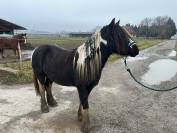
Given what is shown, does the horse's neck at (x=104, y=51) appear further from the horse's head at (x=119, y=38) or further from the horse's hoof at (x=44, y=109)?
the horse's hoof at (x=44, y=109)

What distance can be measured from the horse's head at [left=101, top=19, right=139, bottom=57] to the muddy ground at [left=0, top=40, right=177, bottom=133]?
143cm

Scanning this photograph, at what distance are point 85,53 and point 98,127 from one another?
1.39 m

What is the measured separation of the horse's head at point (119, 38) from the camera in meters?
5.02

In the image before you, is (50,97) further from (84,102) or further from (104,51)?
(104,51)

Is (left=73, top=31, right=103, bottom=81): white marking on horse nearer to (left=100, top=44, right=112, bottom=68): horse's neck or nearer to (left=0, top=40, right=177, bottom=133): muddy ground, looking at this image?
(left=100, top=44, right=112, bottom=68): horse's neck

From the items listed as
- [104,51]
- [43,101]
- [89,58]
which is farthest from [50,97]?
[104,51]

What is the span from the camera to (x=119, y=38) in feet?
16.5

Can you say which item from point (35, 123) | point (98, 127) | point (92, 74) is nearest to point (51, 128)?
point (35, 123)

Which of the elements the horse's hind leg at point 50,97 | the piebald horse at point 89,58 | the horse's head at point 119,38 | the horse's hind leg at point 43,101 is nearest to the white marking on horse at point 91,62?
the piebald horse at point 89,58

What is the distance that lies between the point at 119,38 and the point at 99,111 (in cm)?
214

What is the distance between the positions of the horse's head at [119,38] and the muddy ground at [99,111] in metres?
1.43

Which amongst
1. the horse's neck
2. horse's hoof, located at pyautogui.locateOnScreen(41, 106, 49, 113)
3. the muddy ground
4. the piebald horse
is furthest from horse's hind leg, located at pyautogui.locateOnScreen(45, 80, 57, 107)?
the horse's neck

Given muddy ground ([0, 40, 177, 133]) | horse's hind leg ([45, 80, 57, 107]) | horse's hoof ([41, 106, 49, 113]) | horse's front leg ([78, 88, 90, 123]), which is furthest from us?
horse's hind leg ([45, 80, 57, 107])

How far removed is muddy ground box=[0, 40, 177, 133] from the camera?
218 inches
